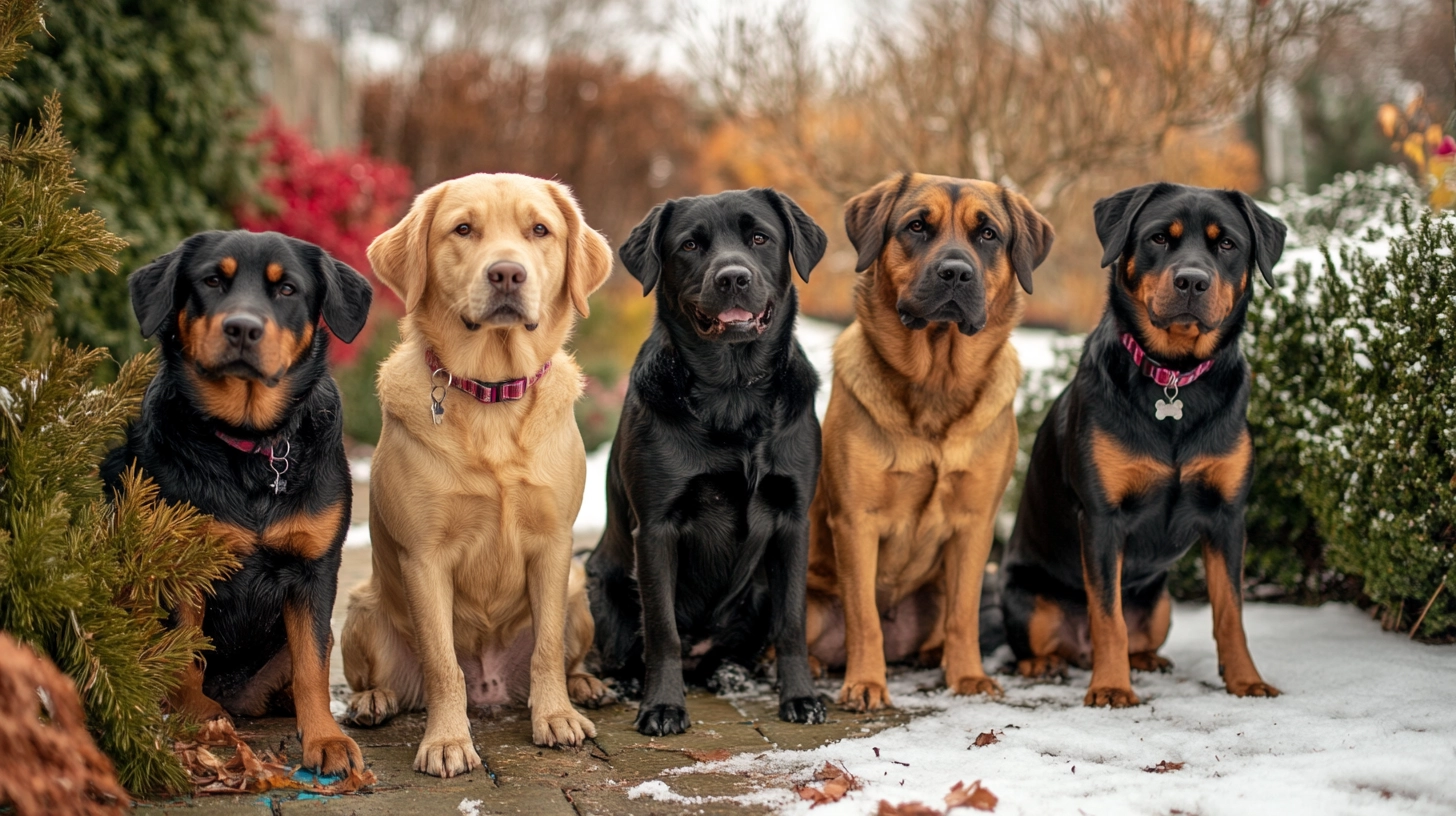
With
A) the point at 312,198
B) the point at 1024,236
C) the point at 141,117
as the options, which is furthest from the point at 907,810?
the point at 312,198

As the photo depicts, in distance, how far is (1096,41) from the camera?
7984 millimetres

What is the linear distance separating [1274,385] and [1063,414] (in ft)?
3.88

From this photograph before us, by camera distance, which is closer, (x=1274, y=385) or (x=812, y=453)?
(x=812, y=453)

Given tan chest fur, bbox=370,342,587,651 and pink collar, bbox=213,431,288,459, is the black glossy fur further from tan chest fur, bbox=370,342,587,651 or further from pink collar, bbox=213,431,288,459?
tan chest fur, bbox=370,342,587,651


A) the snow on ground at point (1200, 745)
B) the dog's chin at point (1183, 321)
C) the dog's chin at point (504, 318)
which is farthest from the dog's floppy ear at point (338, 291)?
the dog's chin at point (1183, 321)

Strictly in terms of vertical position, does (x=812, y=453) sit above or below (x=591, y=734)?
above

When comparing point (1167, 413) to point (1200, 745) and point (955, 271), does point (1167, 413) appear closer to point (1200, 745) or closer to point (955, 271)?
point (955, 271)

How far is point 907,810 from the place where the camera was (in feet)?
9.31

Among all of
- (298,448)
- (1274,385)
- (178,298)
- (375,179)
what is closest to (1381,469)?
(1274,385)

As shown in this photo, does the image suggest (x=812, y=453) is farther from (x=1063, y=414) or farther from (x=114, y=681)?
(x=114, y=681)

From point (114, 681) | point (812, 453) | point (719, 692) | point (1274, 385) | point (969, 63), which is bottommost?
point (719, 692)

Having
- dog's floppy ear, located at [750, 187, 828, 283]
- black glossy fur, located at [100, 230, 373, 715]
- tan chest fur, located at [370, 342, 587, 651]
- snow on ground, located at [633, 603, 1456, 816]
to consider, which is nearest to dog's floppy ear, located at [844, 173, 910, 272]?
dog's floppy ear, located at [750, 187, 828, 283]

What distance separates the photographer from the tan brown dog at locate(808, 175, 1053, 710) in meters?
4.30

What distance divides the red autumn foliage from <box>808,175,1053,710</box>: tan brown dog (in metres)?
5.49
